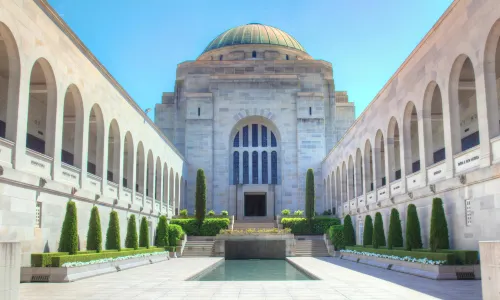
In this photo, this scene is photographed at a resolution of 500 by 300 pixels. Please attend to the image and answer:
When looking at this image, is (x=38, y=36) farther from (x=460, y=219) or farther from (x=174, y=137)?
(x=174, y=137)

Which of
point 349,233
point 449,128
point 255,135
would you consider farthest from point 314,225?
point 449,128

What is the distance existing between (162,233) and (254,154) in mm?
17872

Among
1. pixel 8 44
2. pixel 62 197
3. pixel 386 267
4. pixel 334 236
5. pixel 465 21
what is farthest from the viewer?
pixel 334 236

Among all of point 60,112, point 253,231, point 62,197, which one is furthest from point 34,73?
A: point 253,231

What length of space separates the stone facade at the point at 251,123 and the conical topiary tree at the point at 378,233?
21193mm

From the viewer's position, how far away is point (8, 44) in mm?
16734

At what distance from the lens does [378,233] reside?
2603cm

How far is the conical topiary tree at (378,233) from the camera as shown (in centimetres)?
2586

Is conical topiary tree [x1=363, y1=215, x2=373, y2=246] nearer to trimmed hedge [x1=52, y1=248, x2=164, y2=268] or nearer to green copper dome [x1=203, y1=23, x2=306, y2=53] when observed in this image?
trimmed hedge [x1=52, y1=248, x2=164, y2=268]

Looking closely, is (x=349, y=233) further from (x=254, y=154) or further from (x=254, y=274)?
(x=254, y=154)

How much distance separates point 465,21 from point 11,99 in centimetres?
1451

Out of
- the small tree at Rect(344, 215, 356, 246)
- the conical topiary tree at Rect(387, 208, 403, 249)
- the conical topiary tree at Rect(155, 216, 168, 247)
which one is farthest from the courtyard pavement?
the conical topiary tree at Rect(155, 216, 168, 247)

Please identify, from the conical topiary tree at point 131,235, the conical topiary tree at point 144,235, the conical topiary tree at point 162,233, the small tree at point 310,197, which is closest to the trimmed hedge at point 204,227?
the conical topiary tree at point 162,233

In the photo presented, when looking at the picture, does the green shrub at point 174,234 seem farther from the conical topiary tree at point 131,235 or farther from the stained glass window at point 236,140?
the stained glass window at point 236,140
